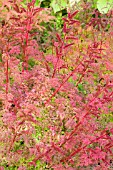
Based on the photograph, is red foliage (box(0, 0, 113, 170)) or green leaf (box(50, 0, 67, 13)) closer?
red foliage (box(0, 0, 113, 170))

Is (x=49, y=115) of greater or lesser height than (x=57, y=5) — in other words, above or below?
below

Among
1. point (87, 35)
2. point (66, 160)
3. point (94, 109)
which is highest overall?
point (87, 35)

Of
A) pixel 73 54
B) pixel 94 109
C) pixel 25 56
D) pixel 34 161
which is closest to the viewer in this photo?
pixel 94 109

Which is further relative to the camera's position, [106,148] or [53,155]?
[53,155]

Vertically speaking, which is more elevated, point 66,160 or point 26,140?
point 26,140

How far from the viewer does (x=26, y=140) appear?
6.93 ft

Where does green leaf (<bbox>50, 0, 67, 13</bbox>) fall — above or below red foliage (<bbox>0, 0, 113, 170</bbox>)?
above

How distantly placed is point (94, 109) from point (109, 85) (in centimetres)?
20

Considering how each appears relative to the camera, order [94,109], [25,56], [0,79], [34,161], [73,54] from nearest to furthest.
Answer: [94,109], [34,161], [0,79], [25,56], [73,54]

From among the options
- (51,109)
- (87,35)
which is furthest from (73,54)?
(51,109)

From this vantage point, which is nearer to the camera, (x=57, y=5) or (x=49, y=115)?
(x=49, y=115)

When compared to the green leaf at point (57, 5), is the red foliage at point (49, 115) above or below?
below

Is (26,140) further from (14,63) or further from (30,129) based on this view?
(14,63)

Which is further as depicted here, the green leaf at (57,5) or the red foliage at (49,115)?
the green leaf at (57,5)
